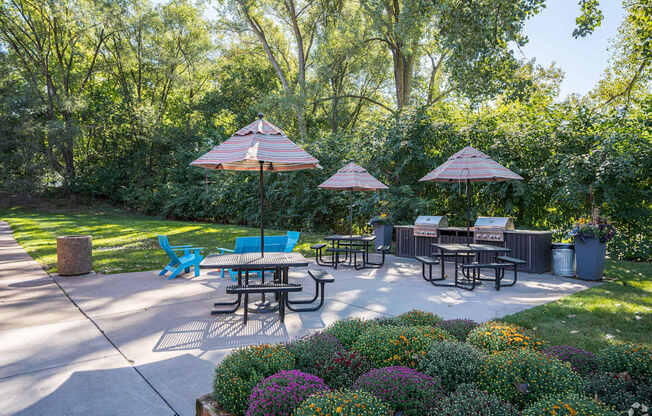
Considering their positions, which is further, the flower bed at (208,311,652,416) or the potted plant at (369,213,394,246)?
the potted plant at (369,213,394,246)

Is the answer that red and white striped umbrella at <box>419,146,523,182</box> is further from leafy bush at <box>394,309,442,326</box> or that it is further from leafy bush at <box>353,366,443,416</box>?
leafy bush at <box>353,366,443,416</box>

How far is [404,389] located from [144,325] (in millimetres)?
3870

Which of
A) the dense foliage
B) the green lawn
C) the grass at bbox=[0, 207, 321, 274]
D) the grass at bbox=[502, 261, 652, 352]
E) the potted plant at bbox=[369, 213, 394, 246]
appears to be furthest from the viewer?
the potted plant at bbox=[369, 213, 394, 246]

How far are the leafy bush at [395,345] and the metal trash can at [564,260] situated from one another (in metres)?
6.68

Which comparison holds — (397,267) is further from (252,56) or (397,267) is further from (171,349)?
(252,56)

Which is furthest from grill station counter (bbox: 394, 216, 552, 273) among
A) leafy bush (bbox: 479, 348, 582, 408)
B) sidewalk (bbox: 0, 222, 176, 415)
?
sidewalk (bbox: 0, 222, 176, 415)

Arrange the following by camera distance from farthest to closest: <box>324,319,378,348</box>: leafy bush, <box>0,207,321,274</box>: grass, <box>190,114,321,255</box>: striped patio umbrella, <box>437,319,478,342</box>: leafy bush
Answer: <box>0,207,321,274</box>: grass
<box>190,114,321,255</box>: striped patio umbrella
<box>437,319,478,342</box>: leafy bush
<box>324,319,378,348</box>: leafy bush

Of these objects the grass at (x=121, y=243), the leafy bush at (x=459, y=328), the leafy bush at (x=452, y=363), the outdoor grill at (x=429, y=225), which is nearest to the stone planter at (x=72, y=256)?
the grass at (x=121, y=243)

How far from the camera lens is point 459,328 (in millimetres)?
3701

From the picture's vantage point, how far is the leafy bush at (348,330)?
342 cm

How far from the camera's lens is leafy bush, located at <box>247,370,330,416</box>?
2.23 meters

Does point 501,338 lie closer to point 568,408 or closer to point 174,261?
Answer: point 568,408

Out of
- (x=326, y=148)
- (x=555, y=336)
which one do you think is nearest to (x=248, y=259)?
(x=555, y=336)

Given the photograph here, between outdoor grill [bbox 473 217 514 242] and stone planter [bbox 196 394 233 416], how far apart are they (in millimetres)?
8118
